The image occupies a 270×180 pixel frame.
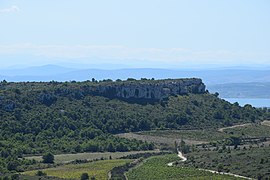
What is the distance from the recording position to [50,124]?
118m

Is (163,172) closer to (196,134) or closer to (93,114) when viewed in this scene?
(196,134)

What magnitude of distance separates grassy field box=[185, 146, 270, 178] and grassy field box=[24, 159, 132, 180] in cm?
1038

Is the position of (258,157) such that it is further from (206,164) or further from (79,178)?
(79,178)

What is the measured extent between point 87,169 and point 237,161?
19255 millimetres

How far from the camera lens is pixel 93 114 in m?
126

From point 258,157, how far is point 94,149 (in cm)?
3207

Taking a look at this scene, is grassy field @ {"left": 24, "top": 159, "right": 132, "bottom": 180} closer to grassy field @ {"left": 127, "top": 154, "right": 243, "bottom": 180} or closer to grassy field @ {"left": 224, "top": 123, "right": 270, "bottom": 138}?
grassy field @ {"left": 127, "top": 154, "right": 243, "bottom": 180}

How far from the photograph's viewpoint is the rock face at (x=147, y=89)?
13712 centimetres

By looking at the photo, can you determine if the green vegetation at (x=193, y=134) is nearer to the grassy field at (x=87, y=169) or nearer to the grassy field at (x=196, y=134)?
the grassy field at (x=196, y=134)

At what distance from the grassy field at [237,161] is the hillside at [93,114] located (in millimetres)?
17910

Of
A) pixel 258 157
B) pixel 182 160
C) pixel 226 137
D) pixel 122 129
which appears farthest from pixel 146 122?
pixel 258 157

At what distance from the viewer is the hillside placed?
11081 cm

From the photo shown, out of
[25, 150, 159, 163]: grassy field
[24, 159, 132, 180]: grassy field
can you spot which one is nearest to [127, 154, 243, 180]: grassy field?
[24, 159, 132, 180]: grassy field

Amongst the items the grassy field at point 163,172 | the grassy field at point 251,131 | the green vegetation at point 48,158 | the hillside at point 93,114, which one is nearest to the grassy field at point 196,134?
the grassy field at point 251,131
